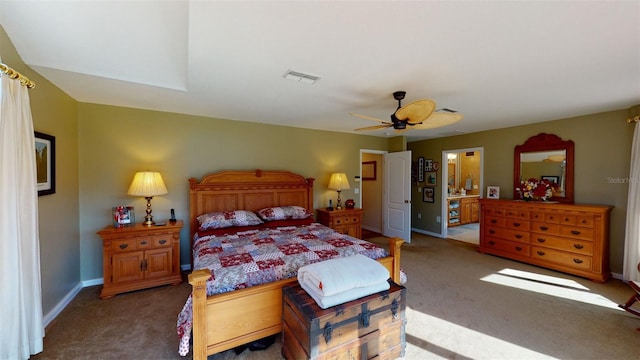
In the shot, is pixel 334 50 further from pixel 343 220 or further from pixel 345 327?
pixel 343 220

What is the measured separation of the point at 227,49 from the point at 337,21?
0.86 meters

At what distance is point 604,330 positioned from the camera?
2312 millimetres

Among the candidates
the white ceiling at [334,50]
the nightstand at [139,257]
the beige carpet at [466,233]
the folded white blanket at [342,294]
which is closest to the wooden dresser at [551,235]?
the beige carpet at [466,233]

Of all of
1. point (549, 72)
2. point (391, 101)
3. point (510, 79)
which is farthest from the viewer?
point (391, 101)

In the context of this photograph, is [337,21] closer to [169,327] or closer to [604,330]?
[169,327]

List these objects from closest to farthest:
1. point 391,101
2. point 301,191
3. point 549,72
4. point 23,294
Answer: point 23,294 → point 549,72 → point 391,101 → point 301,191

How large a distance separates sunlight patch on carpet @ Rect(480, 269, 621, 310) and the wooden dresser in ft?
1.26

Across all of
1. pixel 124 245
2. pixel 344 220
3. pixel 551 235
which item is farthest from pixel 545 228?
pixel 124 245

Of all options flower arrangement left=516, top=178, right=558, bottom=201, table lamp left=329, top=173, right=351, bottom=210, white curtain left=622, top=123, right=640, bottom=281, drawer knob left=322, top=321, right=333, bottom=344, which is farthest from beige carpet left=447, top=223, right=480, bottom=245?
drawer knob left=322, top=321, right=333, bottom=344

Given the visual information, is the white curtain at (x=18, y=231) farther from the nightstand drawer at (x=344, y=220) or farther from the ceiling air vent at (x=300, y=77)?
the nightstand drawer at (x=344, y=220)

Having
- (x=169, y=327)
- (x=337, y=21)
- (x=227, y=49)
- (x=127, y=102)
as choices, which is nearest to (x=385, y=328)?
(x=169, y=327)

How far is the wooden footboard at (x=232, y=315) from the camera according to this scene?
1.77 meters

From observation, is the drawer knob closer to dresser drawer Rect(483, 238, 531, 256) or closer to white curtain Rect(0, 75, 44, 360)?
white curtain Rect(0, 75, 44, 360)

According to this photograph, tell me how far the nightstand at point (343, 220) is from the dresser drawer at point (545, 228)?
9.04ft
